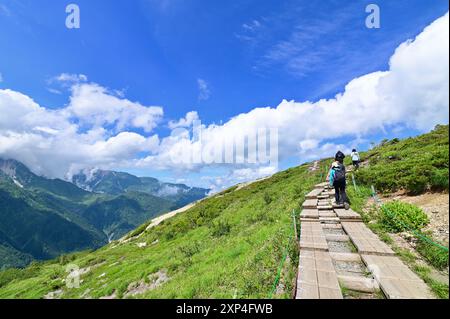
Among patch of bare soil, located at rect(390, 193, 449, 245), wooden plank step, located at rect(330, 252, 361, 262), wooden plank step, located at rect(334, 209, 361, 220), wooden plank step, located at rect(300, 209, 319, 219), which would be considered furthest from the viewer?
wooden plank step, located at rect(300, 209, 319, 219)

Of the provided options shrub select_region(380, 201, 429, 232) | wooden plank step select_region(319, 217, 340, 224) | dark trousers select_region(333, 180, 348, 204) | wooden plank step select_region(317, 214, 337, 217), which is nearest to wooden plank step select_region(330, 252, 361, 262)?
shrub select_region(380, 201, 429, 232)

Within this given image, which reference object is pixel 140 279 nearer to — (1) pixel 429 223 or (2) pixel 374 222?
(2) pixel 374 222

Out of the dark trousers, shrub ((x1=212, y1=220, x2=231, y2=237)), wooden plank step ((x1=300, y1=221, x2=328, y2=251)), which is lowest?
shrub ((x1=212, y1=220, x2=231, y2=237))

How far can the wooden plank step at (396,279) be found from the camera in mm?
4730

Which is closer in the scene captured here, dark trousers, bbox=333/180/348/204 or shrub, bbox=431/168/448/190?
shrub, bbox=431/168/448/190

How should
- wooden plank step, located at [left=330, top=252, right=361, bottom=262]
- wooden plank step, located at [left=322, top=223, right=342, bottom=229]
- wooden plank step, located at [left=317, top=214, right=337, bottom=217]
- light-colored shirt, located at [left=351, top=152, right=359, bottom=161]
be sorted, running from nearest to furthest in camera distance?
wooden plank step, located at [left=330, top=252, right=361, bottom=262], wooden plank step, located at [left=322, top=223, right=342, bottom=229], wooden plank step, located at [left=317, top=214, right=337, bottom=217], light-colored shirt, located at [left=351, top=152, right=359, bottom=161]

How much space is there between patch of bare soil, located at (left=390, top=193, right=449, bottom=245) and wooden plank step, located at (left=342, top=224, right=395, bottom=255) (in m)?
1.94

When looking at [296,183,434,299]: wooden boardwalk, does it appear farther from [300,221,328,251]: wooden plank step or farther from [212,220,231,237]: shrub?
[212,220,231,237]: shrub

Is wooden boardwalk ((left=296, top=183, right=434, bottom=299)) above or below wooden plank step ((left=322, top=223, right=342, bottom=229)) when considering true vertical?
below

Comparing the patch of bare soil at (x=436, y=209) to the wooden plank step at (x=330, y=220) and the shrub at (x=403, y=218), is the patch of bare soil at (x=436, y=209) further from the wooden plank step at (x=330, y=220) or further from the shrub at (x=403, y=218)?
the wooden plank step at (x=330, y=220)

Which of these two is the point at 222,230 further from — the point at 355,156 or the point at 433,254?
the point at 355,156

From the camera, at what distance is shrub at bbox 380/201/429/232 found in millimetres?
8794
